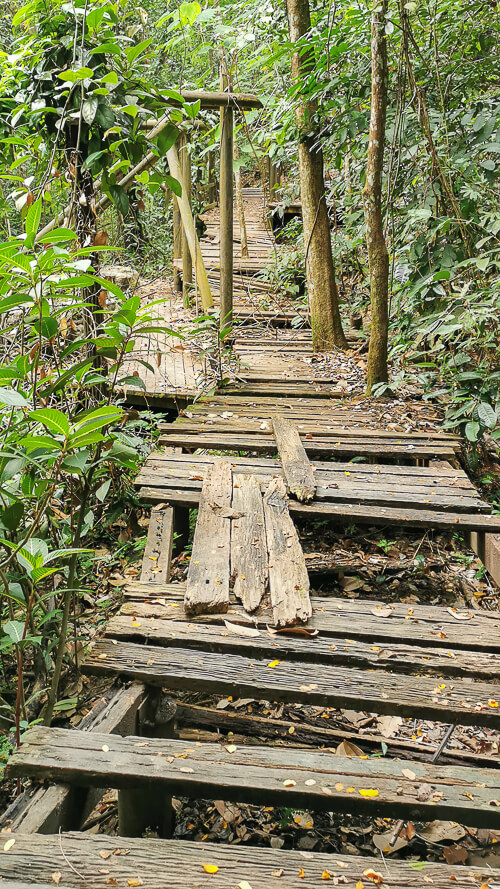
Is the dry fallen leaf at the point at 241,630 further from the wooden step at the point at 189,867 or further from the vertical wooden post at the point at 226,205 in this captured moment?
the vertical wooden post at the point at 226,205

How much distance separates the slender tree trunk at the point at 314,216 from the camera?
18.9ft

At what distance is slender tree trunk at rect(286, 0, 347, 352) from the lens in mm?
5754

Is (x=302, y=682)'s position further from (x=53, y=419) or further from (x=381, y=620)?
(x=53, y=419)

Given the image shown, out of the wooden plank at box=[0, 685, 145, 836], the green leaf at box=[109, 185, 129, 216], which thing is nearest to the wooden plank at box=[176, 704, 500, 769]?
the wooden plank at box=[0, 685, 145, 836]

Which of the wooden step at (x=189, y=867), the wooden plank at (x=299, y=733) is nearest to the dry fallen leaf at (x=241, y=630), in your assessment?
the wooden plank at (x=299, y=733)

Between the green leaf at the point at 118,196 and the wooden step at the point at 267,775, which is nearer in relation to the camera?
the wooden step at the point at 267,775

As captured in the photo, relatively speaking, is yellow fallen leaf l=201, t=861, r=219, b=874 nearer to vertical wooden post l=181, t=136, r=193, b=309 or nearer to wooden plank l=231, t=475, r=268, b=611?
wooden plank l=231, t=475, r=268, b=611

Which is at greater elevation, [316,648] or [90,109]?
[90,109]

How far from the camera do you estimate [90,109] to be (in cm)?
311

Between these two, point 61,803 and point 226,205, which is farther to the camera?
point 226,205

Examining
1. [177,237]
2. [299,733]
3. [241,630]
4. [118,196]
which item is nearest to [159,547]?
[241,630]

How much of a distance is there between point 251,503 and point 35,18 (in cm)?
292

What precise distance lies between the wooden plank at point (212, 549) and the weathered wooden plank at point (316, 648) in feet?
0.30

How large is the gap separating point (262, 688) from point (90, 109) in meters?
2.76
